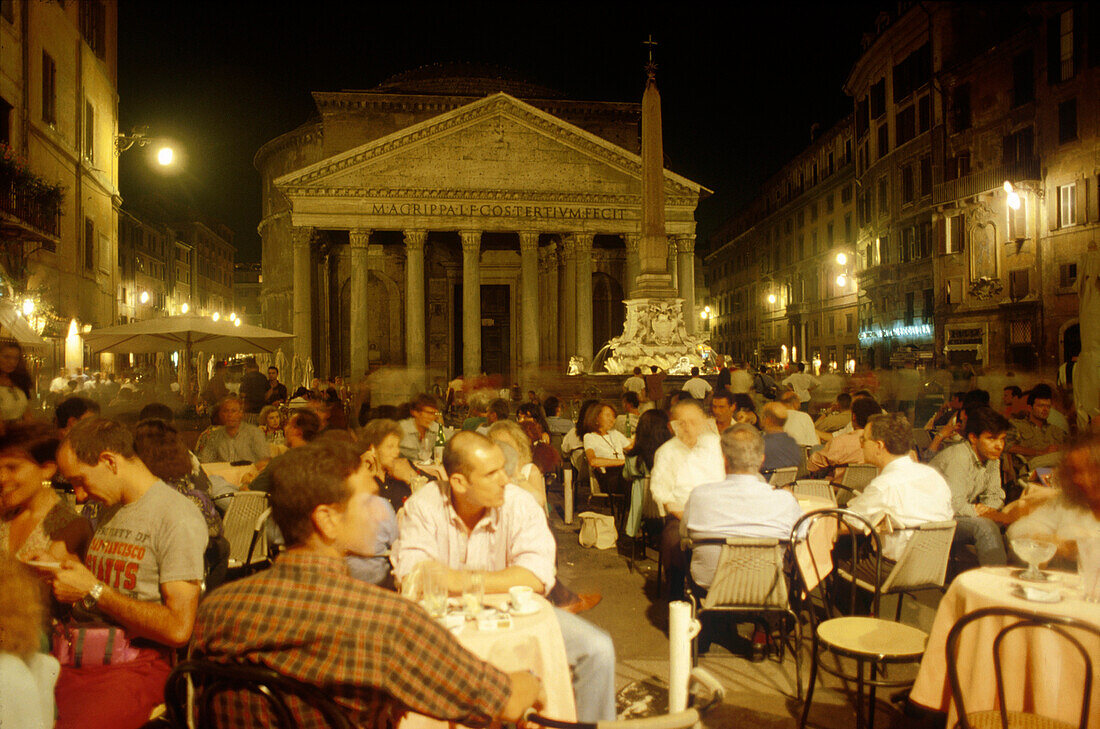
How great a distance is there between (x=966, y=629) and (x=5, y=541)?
13.3ft

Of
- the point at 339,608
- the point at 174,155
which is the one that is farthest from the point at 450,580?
the point at 174,155

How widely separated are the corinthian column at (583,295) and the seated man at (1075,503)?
2233 cm

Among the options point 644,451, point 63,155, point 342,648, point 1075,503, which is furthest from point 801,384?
point 63,155

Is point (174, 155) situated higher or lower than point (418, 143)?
lower

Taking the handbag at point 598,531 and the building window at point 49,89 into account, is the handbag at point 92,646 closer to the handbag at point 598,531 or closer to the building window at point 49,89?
the handbag at point 598,531

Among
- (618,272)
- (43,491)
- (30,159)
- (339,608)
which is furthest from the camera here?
(618,272)

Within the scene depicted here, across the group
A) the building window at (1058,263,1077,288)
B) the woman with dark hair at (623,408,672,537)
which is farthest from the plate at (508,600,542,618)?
the building window at (1058,263,1077,288)

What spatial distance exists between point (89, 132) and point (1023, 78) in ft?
83.8

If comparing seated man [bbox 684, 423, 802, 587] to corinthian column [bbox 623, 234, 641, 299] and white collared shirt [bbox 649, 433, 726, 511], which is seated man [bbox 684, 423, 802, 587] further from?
corinthian column [bbox 623, 234, 641, 299]

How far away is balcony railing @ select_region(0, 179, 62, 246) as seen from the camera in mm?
11105

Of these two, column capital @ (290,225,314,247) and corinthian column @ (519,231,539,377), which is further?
corinthian column @ (519,231,539,377)

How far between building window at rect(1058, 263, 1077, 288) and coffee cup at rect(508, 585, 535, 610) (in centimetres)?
2351

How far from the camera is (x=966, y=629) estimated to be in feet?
9.27

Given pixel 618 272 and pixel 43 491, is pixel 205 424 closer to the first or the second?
pixel 43 491
